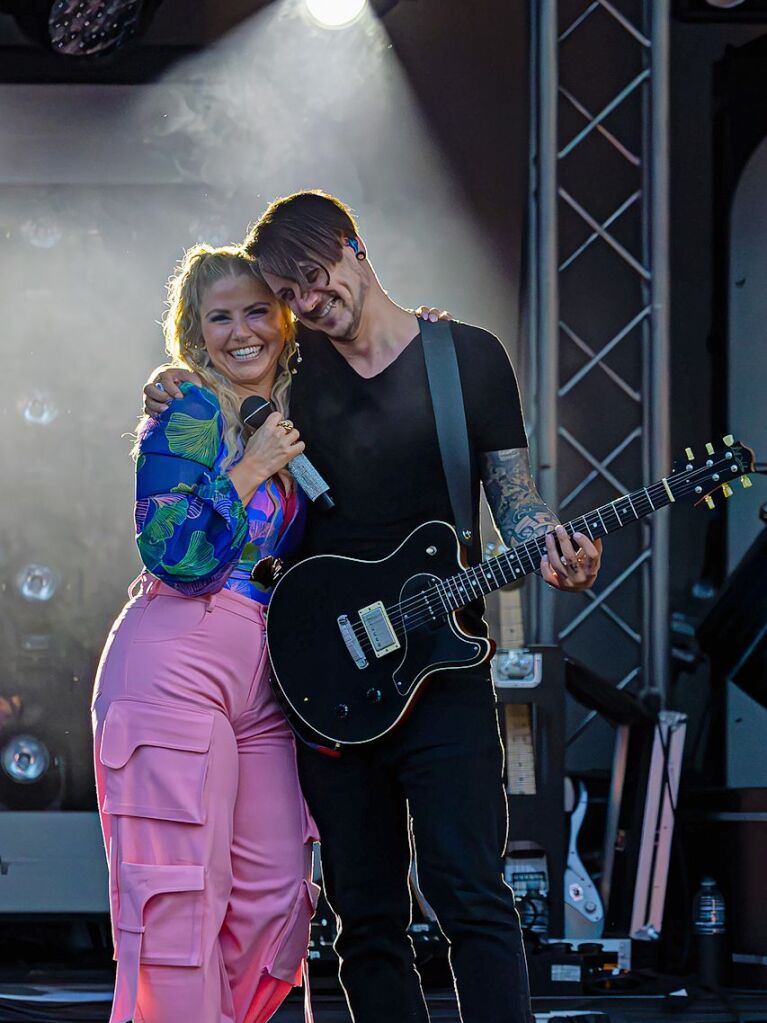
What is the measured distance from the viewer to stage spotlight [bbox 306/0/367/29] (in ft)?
15.1

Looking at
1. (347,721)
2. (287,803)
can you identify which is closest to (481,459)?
(347,721)

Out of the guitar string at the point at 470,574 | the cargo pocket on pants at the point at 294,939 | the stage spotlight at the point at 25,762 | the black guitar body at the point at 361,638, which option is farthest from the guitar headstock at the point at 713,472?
the stage spotlight at the point at 25,762

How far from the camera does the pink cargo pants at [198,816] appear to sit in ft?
8.01

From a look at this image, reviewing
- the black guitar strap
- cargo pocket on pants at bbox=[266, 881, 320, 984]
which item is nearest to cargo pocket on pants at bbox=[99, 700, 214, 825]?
cargo pocket on pants at bbox=[266, 881, 320, 984]

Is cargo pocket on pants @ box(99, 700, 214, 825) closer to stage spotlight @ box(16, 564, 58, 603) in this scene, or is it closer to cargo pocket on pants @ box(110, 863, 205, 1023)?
cargo pocket on pants @ box(110, 863, 205, 1023)

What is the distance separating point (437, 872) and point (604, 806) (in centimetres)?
251

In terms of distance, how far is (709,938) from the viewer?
4047 millimetres

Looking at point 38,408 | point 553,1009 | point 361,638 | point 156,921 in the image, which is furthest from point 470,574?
point 38,408

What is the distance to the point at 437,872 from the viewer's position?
7.89ft

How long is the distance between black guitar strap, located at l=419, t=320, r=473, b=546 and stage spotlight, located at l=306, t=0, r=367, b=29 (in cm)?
243

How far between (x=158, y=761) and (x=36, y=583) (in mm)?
2484

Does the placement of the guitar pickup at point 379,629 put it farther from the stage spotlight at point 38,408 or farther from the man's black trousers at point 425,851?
the stage spotlight at point 38,408

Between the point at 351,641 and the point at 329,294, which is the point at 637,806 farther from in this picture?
the point at 329,294

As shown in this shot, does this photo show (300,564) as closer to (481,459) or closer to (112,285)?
(481,459)
